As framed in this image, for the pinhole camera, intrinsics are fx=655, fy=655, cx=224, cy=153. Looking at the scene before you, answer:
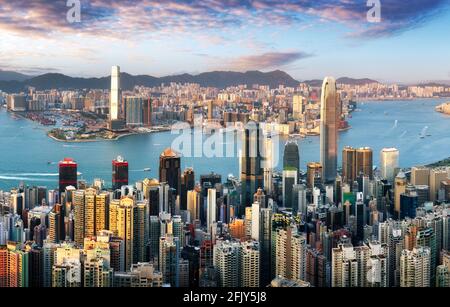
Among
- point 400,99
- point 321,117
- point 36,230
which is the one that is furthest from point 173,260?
point 400,99

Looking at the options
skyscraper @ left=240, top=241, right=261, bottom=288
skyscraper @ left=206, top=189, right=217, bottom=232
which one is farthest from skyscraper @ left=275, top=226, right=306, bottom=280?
skyscraper @ left=206, top=189, right=217, bottom=232

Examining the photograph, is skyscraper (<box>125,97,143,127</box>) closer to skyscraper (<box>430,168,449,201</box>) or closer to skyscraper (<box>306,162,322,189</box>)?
skyscraper (<box>306,162,322,189</box>)

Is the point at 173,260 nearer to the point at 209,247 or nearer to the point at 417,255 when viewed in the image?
the point at 209,247

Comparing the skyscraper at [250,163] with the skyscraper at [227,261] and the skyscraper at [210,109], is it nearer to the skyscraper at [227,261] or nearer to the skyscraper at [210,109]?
the skyscraper at [210,109]

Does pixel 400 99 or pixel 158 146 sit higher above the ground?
pixel 400 99

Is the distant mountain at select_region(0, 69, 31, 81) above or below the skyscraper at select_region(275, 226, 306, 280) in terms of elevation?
above

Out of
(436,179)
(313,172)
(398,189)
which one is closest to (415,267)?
(398,189)
